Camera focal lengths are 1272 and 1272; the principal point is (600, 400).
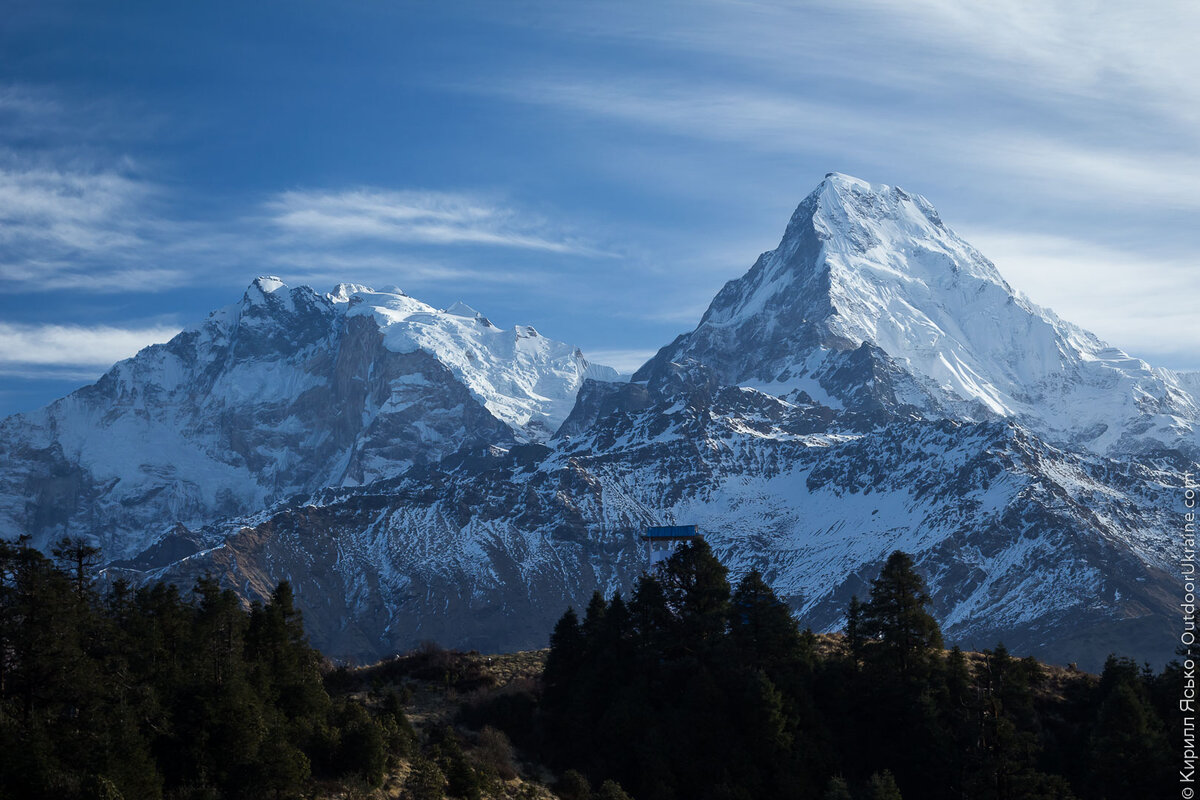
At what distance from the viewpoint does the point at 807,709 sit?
3374 inches

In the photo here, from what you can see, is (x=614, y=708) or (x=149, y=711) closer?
(x=149, y=711)

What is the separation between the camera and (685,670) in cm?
9006

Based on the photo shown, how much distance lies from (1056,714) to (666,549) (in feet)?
235

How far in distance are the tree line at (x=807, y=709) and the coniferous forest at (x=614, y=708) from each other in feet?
0.52

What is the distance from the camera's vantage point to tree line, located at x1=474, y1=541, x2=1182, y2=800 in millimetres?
78062

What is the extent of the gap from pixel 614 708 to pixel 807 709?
42.9 feet

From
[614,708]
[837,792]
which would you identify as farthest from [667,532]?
[837,792]

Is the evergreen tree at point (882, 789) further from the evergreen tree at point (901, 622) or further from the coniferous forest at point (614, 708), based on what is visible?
the evergreen tree at point (901, 622)

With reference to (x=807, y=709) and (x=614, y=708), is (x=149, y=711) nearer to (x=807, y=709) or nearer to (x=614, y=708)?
(x=614, y=708)

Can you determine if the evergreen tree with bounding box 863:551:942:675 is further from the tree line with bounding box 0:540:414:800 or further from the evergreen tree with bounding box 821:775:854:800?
the tree line with bounding box 0:540:414:800

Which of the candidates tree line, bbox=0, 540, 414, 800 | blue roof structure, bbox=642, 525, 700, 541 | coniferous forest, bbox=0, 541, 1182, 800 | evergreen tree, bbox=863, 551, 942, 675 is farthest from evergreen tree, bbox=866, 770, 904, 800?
blue roof structure, bbox=642, 525, 700, 541

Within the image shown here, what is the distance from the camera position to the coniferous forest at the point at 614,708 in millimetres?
64188

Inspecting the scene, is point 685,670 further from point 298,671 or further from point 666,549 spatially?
point 666,549

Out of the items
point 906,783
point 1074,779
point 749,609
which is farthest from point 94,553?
point 1074,779
